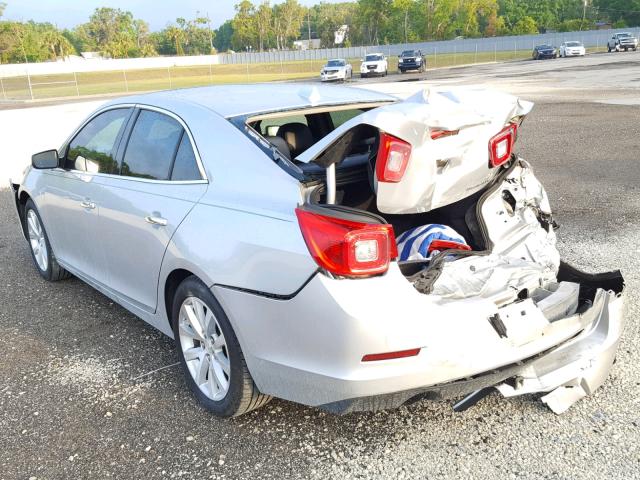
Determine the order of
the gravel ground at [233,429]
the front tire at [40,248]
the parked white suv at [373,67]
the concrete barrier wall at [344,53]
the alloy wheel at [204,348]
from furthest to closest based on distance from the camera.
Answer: the concrete barrier wall at [344,53], the parked white suv at [373,67], the front tire at [40,248], the alloy wheel at [204,348], the gravel ground at [233,429]

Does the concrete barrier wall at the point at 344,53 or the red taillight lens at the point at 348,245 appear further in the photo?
the concrete barrier wall at the point at 344,53

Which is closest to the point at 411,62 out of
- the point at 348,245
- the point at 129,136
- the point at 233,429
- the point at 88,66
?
the point at 88,66

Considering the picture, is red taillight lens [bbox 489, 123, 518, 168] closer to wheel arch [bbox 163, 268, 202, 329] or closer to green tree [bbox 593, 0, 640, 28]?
wheel arch [bbox 163, 268, 202, 329]

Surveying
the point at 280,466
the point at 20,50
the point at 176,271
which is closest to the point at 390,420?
the point at 280,466

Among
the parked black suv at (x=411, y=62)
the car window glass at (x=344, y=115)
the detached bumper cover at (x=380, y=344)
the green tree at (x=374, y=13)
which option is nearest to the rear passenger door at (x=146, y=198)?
the detached bumper cover at (x=380, y=344)

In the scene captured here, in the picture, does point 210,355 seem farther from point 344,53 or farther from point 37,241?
point 344,53

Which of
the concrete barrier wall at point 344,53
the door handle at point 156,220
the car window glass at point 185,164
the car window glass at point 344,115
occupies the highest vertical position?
the concrete barrier wall at point 344,53

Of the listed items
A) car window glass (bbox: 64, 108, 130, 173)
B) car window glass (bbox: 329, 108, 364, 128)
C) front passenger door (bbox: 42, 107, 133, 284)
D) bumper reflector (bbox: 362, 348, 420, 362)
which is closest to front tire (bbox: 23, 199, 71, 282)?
front passenger door (bbox: 42, 107, 133, 284)

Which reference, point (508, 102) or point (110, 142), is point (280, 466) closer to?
point (508, 102)

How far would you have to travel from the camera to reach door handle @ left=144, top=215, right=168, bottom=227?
3.37 metres

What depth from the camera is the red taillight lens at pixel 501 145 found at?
3242 millimetres

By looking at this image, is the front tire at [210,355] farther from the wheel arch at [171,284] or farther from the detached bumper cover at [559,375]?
the detached bumper cover at [559,375]

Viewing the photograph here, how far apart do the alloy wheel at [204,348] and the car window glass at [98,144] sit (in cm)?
130

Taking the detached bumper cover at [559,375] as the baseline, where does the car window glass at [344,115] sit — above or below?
above
